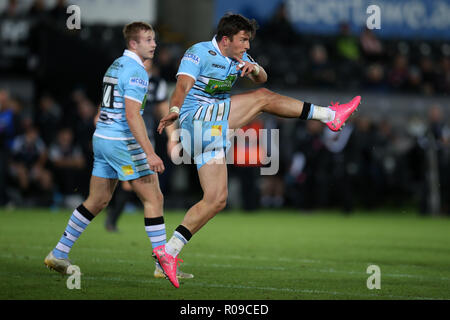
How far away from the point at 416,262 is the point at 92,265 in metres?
3.60

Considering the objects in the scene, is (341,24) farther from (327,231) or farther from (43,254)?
(43,254)

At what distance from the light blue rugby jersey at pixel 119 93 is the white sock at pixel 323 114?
1.60 m

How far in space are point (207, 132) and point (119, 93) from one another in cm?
85

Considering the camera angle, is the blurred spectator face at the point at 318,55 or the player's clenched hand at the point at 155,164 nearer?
the player's clenched hand at the point at 155,164

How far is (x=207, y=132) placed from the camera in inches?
289

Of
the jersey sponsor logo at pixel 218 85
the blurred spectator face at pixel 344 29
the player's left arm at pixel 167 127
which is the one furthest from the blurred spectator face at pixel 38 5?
the jersey sponsor logo at pixel 218 85

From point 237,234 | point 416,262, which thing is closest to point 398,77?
point 237,234

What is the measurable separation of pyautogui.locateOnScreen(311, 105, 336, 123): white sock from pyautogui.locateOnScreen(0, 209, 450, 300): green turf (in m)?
1.49

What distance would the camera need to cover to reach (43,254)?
363 inches

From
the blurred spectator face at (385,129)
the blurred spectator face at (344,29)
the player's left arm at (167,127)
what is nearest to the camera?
the player's left arm at (167,127)

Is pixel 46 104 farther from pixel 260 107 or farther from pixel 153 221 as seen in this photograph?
pixel 260 107

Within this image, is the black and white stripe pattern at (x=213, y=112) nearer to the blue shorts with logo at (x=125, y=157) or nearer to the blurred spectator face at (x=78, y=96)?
the blue shorts with logo at (x=125, y=157)

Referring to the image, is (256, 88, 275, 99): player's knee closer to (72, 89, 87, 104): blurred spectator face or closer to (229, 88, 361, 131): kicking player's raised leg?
(229, 88, 361, 131): kicking player's raised leg

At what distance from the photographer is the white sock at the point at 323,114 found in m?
7.67
